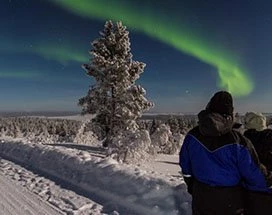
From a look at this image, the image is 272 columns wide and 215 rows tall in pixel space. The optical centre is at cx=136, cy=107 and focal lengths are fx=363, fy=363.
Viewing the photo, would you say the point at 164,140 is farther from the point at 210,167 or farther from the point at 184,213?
the point at 210,167

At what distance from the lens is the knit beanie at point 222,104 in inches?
148

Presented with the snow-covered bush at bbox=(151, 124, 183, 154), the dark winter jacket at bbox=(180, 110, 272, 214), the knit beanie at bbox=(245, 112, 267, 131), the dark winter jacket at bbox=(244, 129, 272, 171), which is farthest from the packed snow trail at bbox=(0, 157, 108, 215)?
the snow-covered bush at bbox=(151, 124, 183, 154)

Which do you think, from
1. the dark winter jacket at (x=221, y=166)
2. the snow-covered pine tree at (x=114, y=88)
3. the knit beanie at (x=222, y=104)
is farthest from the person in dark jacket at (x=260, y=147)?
the snow-covered pine tree at (x=114, y=88)

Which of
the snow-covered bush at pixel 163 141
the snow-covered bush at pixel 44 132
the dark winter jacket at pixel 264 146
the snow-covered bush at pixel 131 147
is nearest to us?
the dark winter jacket at pixel 264 146

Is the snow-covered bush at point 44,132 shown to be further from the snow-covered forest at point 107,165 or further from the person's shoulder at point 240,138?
the person's shoulder at point 240,138

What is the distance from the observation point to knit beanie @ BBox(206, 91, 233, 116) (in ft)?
12.3

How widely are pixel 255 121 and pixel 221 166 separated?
679mm

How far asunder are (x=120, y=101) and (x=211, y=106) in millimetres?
21002

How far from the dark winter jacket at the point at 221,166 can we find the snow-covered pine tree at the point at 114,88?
2019cm

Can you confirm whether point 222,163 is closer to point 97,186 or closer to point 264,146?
point 264,146

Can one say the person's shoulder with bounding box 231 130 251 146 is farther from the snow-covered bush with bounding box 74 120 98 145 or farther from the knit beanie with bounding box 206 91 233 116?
the snow-covered bush with bounding box 74 120 98 145

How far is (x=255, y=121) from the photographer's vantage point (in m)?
4.02

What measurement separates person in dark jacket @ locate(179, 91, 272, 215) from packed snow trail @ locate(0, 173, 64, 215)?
4.20m

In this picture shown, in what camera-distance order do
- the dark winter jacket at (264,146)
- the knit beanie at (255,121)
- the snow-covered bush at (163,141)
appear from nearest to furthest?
the dark winter jacket at (264,146) → the knit beanie at (255,121) → the snow-covered bush at (163,141)
